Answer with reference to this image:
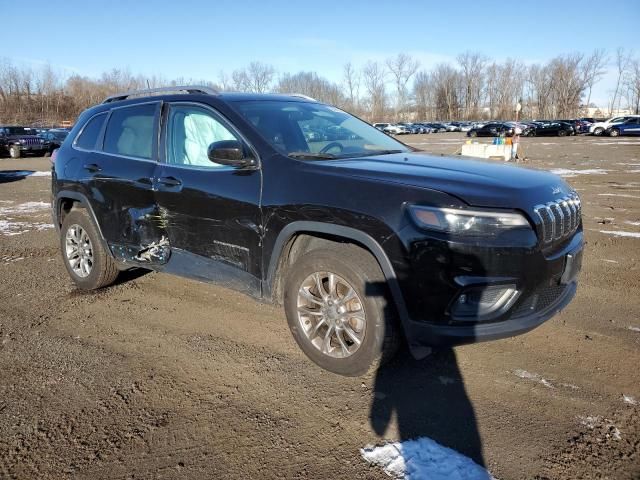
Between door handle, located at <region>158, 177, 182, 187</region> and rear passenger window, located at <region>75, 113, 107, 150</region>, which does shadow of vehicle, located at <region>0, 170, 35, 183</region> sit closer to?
rear passenger window, located at <region>75, 113, 107, 150</region>

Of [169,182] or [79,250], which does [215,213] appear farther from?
[79,250]

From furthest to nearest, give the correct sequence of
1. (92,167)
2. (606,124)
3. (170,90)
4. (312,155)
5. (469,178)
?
1. (606,124)
2. (92,167)
3. (170,90)
4. (312,155)
5. (469,178)

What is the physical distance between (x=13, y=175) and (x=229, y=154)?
55.3ft

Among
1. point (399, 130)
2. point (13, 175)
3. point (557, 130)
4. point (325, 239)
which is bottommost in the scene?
point (13, 175)

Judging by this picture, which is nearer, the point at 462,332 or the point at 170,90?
the point at 462,332

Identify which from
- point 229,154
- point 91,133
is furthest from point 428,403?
point 91,133

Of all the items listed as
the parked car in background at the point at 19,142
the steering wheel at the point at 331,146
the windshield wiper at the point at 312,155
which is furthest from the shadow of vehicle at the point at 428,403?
the parked car in background at the point at 19,142

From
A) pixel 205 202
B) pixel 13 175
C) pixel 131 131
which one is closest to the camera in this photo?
pixel 205 202

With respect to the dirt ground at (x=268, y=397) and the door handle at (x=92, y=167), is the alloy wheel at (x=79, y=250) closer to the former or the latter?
the dirt ground at (x=268, y=397)

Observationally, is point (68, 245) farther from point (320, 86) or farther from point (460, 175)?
point (320, 86)

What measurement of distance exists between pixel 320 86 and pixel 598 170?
306ft

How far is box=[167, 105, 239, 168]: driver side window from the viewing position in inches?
147

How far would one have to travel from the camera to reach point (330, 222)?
116 inches

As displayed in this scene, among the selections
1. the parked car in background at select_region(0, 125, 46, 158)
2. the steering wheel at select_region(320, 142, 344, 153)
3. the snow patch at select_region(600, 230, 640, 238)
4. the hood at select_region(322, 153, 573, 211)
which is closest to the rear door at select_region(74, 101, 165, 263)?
the steering wheel at select_region(320, 142, 344, 153)
